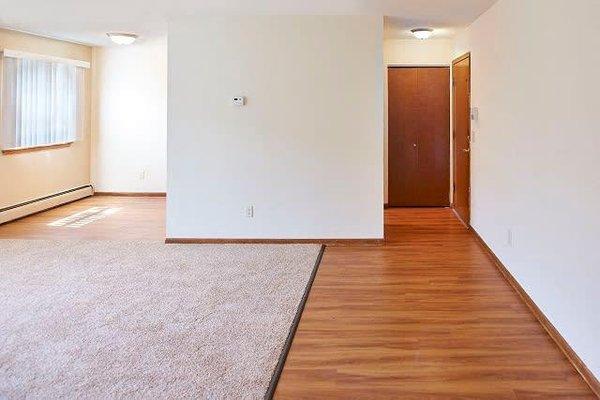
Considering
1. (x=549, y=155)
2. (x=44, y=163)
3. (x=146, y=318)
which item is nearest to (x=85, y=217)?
(x=44, y=163)

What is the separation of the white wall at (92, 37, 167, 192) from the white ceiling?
254cm

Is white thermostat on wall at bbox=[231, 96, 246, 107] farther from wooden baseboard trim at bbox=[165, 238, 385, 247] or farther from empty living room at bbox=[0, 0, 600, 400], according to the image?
wooden baseboard trim at bbox=[165, 238, 385, 247]

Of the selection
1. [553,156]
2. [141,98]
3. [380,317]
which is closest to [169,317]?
[380,317]

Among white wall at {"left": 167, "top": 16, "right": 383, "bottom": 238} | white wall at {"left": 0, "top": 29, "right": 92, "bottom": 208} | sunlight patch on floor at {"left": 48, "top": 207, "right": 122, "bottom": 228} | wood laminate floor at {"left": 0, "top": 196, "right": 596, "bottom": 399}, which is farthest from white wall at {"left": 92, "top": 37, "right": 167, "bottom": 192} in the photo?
wood laminate floor at {"left": 0, "top": 196, "right": 596, "bottom": 399}

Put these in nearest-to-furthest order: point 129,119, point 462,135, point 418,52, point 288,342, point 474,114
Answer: point 288,342 < point 474,114 < point 462,135 < point 418,52 < point 129,119

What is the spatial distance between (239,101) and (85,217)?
2901 mm

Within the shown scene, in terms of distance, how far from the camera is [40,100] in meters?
7.49

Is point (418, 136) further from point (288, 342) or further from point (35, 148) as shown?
point (288, 342)

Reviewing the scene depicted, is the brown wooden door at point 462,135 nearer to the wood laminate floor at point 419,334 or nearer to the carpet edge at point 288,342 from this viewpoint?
the wood laminate floor at point 419,334

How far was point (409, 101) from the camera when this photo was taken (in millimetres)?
7945

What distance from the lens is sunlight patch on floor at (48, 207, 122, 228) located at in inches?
268

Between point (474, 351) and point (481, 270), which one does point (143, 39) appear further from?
point (474, 351)

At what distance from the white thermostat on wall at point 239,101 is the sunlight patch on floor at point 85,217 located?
248 centimetres

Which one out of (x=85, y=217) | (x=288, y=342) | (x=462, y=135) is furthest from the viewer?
(x=85, y=217)
